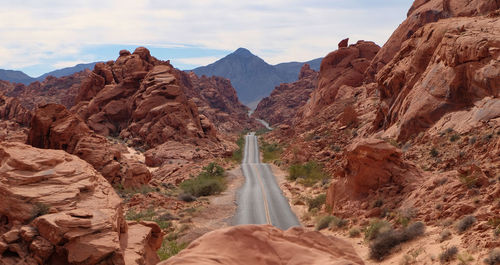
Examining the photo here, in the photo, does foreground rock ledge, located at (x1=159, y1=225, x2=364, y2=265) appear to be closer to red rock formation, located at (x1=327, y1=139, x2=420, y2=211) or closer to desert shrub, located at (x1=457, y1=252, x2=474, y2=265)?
desert shrub, located at (x1=457, y1=252, x2=474, y2=265)

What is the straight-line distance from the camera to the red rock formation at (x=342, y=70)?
7575 centimetres

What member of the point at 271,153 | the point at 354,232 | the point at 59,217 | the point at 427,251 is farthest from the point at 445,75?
the point at 271,153

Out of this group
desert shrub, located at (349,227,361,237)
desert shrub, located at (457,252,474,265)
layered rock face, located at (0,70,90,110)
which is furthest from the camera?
layered rock face, located at (0,70,90,110)

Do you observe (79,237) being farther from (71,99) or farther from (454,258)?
(71,99)

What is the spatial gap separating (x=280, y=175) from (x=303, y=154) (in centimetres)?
416

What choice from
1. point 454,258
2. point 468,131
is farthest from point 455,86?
point 454,258

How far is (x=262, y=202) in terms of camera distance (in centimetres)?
3278

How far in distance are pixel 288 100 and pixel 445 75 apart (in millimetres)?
125061

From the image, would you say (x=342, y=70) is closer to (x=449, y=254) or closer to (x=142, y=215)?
(x=142, y=215)

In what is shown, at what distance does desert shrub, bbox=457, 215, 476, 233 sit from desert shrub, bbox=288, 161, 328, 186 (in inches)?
837

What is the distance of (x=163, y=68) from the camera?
2719 inches

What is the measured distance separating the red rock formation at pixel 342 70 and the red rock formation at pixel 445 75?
3769 cm

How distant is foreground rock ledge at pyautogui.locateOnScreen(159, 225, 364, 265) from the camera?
26.4ft

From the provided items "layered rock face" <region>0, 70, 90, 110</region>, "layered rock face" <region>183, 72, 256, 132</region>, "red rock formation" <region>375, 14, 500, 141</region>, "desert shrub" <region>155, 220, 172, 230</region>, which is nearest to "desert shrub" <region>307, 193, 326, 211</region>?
"red rock formation" <region>375, 14, 500, 141</region>
